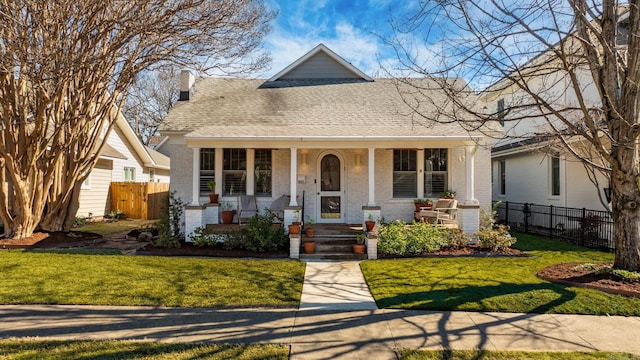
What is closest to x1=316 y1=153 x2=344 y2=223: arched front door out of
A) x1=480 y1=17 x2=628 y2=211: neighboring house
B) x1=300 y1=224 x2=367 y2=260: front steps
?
x1=300 y1=224 x2=367 y2=260: front steps

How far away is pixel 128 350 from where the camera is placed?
12.9 feet

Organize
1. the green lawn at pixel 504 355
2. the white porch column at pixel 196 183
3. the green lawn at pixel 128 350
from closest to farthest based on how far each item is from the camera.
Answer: the green lawn at pixel 128 350, the green lawn at pixel 504 355, the white porch column at pixel 196 183

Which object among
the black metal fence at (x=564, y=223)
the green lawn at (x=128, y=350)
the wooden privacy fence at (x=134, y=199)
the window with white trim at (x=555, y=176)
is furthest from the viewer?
the wooden privacy fence at (x=134, y=199)

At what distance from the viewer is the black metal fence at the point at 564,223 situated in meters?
10.6

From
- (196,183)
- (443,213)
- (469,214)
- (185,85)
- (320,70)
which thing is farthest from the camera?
(320,70)

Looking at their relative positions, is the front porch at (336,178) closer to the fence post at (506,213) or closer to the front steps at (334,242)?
the front steps at (334,242)

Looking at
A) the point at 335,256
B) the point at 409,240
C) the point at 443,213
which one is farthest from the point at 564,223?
the point at 335,256

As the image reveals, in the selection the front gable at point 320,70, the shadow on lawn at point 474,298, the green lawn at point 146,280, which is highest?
the front gable at point 320,70

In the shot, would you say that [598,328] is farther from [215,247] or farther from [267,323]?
[215,247]

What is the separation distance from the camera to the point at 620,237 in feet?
21.8

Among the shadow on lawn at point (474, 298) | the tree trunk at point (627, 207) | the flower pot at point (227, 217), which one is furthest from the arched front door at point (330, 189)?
the tree trunk at point (627, 207)

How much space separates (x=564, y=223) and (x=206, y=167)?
41.8ft

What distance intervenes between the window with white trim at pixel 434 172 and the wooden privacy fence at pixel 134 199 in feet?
45.0

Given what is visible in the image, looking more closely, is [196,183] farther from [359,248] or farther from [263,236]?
[359,248]
